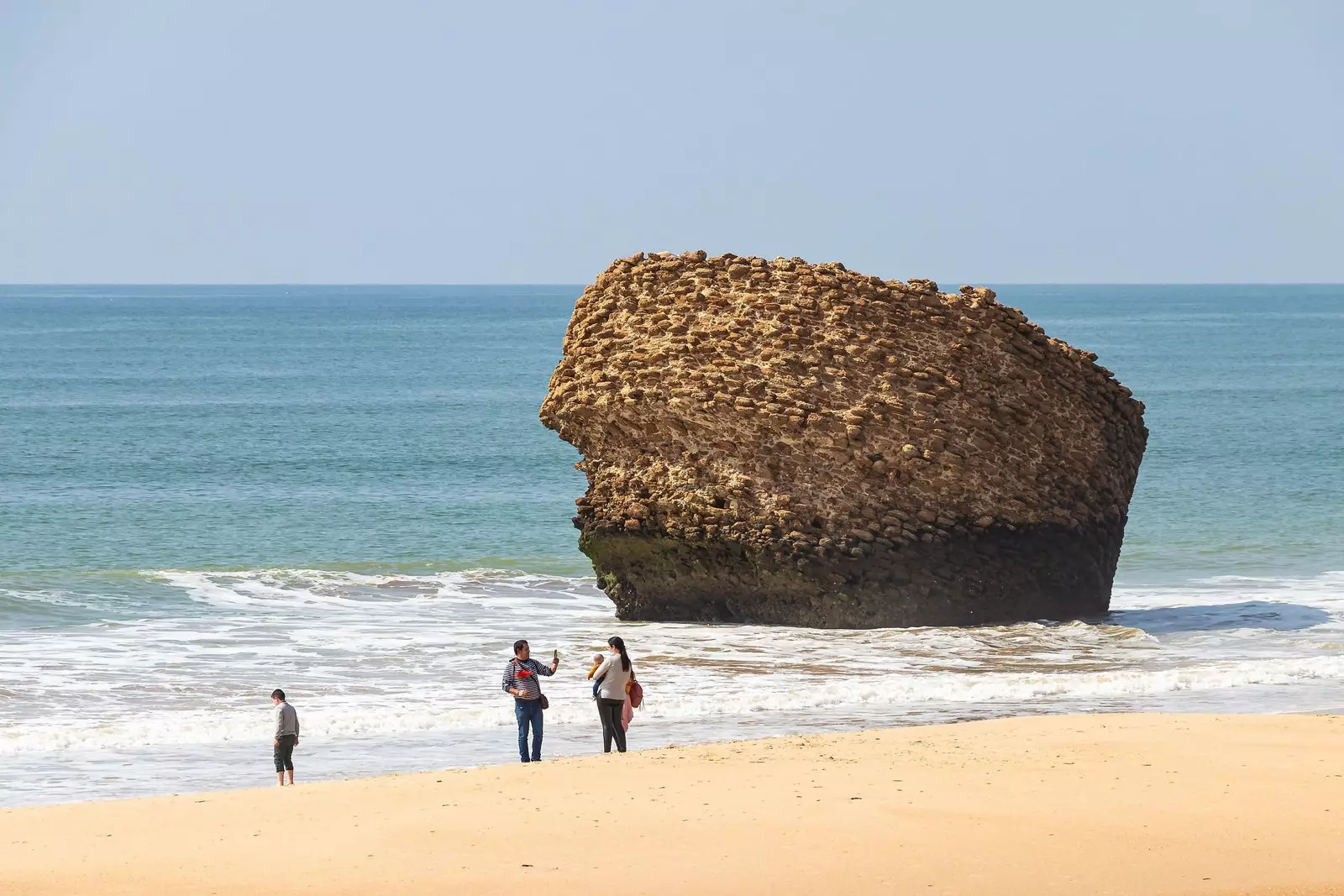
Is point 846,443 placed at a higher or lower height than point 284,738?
higher

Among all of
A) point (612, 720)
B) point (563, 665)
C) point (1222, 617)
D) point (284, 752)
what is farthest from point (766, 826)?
point (1222, 617)

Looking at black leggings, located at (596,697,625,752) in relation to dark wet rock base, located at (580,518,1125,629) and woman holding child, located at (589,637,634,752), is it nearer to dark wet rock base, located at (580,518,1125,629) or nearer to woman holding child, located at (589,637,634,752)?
woman holding child, located at (589,637,634,752)

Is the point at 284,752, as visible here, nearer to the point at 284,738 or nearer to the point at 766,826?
the point at 284,738

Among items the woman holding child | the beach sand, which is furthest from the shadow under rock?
the woman holding child

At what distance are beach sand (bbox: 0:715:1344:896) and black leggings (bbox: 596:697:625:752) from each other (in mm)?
485

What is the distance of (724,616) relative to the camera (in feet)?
77.3

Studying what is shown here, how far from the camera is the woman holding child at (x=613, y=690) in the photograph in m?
15.7

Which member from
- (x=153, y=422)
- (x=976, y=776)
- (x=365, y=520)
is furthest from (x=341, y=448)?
(x=976, y=776)

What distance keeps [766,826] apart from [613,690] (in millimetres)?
3541

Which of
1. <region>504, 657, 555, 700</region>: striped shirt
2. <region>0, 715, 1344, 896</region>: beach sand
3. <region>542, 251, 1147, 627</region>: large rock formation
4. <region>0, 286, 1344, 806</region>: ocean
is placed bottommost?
<region>0, 286, 1344, 806</region>: ocean

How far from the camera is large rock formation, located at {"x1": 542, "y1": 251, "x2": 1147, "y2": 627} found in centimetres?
2211

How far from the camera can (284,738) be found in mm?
15109

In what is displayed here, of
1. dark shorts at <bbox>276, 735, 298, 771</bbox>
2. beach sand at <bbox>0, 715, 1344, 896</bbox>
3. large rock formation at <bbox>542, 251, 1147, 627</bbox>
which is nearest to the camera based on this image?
beach sand at <bbox>0, 715, 1344, 896</bbox>

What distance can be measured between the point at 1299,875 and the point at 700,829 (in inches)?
154
